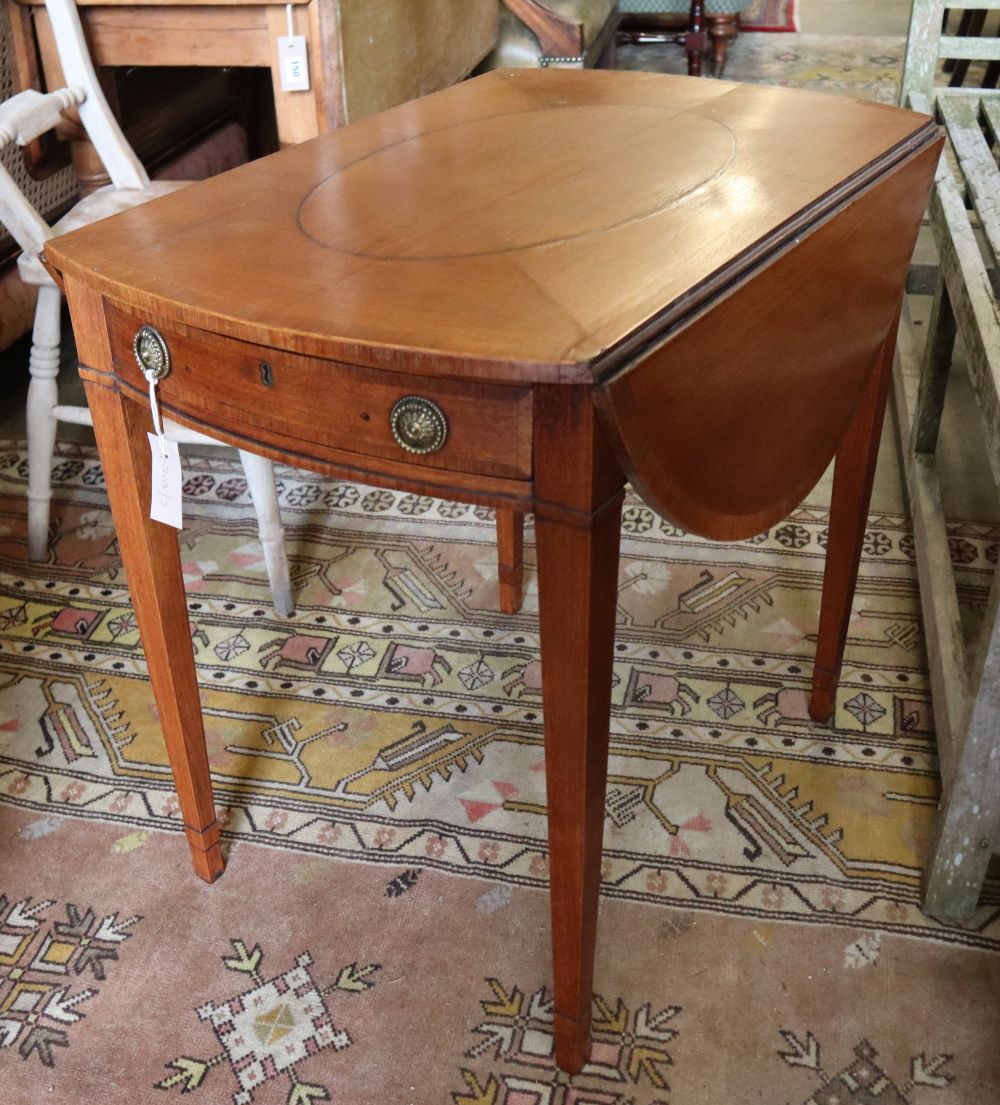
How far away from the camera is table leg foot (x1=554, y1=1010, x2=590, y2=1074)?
3.97 feet

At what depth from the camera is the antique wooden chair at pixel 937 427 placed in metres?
1.32

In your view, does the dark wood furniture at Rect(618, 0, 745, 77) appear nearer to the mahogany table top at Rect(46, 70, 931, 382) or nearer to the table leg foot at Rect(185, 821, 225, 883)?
the mahogany table top at Rect(46, 70, 931, 382)

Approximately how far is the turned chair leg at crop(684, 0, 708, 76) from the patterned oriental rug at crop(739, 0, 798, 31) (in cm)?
89

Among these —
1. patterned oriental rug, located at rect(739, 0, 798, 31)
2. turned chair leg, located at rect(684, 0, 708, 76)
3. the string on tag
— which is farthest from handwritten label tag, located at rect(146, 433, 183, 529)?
patterned oriental rug, located at rect(739, 0, 798, 31)

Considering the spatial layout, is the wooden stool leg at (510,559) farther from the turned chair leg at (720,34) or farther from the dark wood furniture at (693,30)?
the turned chair leg at (720,34)

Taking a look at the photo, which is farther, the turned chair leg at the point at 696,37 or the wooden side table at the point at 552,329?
Answer: the turned chair leg at the point at 696,37

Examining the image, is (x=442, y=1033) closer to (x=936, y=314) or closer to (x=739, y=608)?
(x=739, y=608)

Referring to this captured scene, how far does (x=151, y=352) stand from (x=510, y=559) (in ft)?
2.94

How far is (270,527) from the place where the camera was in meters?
1.85

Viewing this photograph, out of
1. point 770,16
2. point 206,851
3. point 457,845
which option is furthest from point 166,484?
point 770,16

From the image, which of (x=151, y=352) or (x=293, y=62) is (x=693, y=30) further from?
(x=151, y=352)

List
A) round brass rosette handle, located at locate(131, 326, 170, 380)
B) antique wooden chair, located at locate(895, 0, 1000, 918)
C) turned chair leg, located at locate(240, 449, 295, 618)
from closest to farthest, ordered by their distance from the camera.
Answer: round brass rosette handle, located at locate(131, 326, 170, 380) → antique wooden chair, located at locate(895, 0, 1000, 918) → turned chair leg, located at locate(240, 449, 295, 618)

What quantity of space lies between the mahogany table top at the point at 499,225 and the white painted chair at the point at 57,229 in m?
0.46

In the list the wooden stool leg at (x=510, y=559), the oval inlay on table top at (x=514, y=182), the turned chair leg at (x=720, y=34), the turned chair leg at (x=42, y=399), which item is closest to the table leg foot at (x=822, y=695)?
the wooden stool leg at (x=510, y=559)
